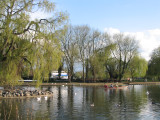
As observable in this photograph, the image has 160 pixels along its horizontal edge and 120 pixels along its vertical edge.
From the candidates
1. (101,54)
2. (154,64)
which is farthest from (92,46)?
(154,64)

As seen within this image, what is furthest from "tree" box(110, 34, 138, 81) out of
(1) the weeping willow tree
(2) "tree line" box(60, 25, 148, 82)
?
(1) the weeping willow tree

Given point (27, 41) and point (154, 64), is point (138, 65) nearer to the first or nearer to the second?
point (154, 64)

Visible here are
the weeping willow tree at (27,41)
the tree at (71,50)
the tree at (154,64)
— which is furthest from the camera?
the tree at (154,64)

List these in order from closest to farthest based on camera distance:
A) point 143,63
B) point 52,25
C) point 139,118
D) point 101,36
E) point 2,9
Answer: point 2,9
point 139,118
point 52,25
point 101,36
point 143,63

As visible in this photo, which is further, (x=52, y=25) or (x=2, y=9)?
(x=52, y=25)

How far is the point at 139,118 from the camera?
16.0 m

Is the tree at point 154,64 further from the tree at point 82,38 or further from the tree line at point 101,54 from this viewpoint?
the tree at point 82,38

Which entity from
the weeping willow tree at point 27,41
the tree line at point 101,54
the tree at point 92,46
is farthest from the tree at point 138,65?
the weeping willow tree at point 27,41

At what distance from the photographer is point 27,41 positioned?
1647cm

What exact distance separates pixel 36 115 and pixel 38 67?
12.8 feet

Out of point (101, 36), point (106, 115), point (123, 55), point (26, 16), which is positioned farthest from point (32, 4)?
point (123, 55)

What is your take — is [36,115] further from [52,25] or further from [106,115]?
[52,25]

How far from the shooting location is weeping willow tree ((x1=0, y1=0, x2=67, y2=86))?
15188 millimetres

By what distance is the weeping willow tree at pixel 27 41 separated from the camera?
1519cm
